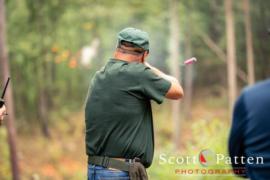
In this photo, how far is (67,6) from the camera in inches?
376

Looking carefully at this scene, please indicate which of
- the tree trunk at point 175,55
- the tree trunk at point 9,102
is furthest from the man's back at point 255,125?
the tree trunk at point 175,55

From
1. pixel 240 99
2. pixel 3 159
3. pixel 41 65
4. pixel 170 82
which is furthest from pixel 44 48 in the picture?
pixel 240 99

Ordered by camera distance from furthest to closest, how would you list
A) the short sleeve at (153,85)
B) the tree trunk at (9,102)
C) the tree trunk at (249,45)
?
the tree trunk at (249,45) → the tree trunk at (9,102) → the short sleeve at (153,85)

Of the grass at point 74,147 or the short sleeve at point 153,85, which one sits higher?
the short sleeve at point 153,85

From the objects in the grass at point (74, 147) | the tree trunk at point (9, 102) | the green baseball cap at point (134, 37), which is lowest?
the grass at point (74, 147)

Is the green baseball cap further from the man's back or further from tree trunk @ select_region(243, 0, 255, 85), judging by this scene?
tree trunk @ select_region(243, 0, 255, 85)

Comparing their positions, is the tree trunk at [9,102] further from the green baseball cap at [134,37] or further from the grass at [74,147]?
the green baseball cap at [134,37]

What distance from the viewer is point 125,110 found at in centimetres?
259

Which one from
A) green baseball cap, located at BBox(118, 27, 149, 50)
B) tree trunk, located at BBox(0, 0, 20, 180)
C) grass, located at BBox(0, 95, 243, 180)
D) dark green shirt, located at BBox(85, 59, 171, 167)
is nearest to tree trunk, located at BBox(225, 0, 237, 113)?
grass, located at BBox(0, 95, 243, 180)

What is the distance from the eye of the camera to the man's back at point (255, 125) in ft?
5.49

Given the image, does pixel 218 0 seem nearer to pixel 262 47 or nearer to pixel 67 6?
pixel 262 47

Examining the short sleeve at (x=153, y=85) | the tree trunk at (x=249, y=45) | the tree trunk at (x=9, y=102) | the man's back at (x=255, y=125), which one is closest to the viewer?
the man's back at (x=255, y=125)

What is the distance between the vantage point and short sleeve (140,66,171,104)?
2.56 m

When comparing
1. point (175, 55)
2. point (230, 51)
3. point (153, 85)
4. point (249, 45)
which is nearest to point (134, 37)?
point (153, 85)
